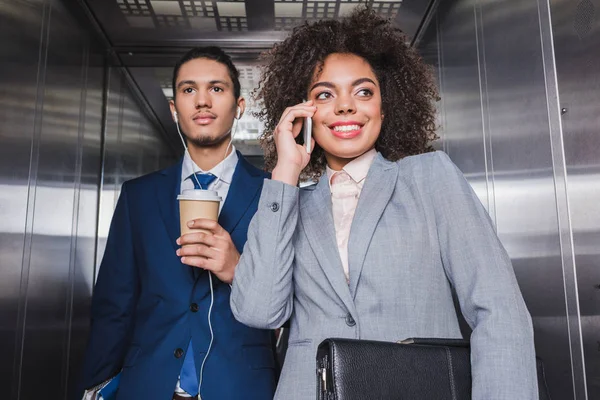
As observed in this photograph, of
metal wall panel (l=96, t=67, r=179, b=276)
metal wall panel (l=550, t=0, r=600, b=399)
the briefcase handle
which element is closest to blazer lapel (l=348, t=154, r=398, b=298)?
the briefcase handle

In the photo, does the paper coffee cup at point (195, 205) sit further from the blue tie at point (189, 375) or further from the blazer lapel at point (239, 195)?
the blue tie at point (189, 375)

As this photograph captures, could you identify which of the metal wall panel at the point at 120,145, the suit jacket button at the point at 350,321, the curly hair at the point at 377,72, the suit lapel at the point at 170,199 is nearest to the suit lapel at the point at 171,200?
the suit lapel at the point at 170,199

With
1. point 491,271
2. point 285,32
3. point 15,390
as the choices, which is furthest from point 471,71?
point 15,390

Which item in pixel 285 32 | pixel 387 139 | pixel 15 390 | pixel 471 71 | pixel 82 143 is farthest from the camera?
pixel 285 32

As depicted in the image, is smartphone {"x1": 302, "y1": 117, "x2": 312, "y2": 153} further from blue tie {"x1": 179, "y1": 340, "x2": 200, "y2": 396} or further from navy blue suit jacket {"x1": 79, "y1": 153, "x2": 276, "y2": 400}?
blue tie {"x1": 179, "y1": 340, "x2": 200, "y2": 396}

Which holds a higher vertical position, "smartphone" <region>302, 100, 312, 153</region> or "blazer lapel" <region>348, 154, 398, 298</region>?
"smartphone" <region>302, 100, 312, 153</region>

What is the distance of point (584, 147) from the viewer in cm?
186

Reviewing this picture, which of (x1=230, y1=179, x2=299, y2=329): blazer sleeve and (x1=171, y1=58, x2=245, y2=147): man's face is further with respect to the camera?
(x1=171, y1=58, x2=245, y2=147): man's face

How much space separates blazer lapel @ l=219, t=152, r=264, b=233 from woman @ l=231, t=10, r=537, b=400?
1.63ft

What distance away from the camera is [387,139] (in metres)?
1.98

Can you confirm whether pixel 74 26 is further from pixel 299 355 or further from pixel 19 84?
pixel 299 355

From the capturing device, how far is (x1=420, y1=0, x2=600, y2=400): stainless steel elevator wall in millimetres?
1861

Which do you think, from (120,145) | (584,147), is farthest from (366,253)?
(120,145)

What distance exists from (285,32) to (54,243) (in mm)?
2146
